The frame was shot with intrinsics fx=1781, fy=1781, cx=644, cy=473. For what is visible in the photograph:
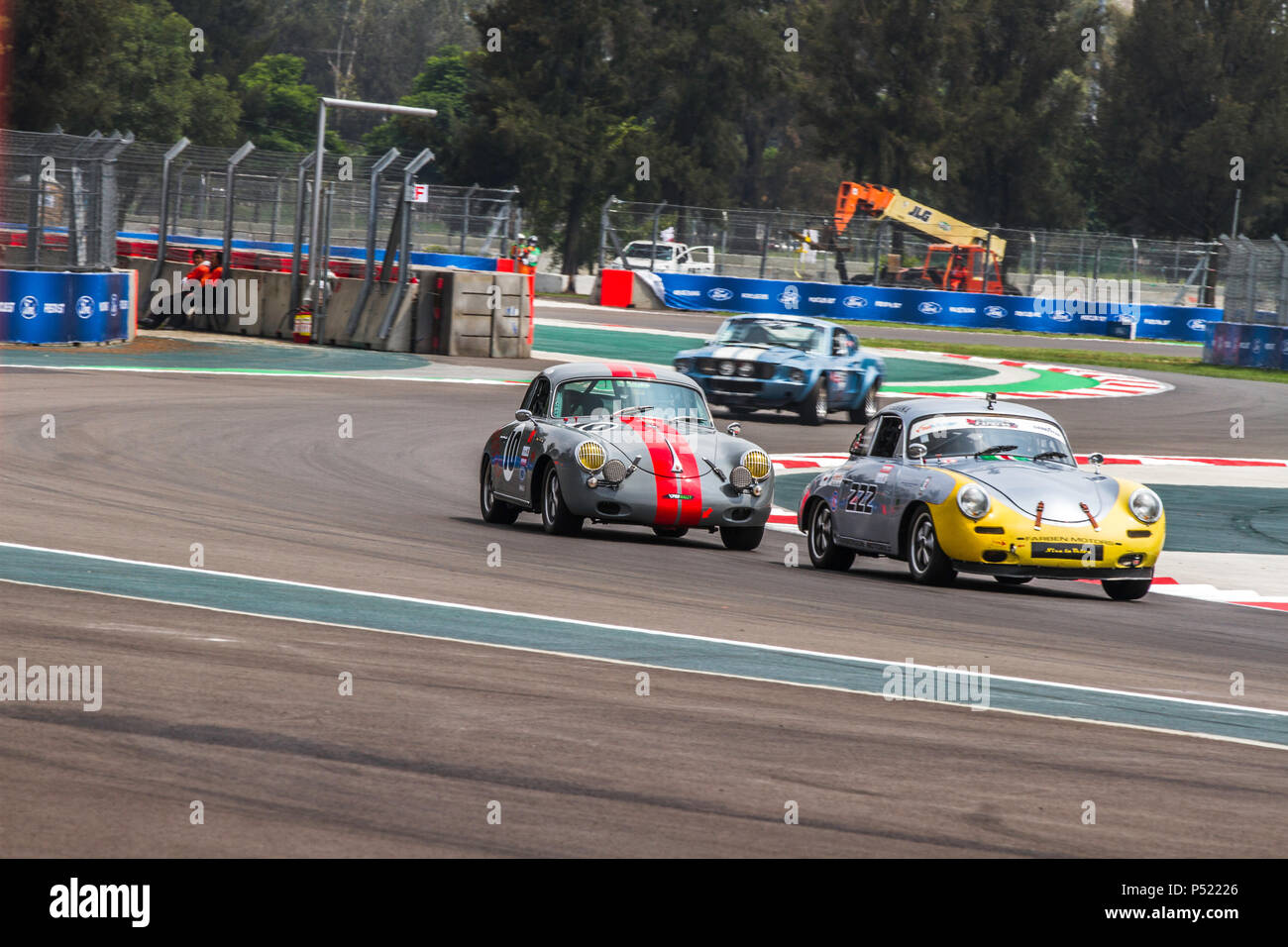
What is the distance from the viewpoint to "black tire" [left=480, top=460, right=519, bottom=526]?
14.1 m

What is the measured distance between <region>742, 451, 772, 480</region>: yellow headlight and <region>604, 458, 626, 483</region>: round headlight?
3.20ft

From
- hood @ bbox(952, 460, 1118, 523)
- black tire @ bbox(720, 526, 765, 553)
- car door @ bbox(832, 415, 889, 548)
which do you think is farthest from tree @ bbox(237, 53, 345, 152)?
hood @ bbox(952, 460, 1118, 523)

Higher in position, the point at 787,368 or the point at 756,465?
the point at 787,368

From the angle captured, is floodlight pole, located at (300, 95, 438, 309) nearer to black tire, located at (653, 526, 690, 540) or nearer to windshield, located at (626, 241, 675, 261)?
black tire, located at (653, 526, 690, 540)

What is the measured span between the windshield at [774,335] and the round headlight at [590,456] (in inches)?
457

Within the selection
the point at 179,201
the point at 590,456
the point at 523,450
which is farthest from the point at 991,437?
the point at 179,201

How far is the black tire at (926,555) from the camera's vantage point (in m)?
11.8

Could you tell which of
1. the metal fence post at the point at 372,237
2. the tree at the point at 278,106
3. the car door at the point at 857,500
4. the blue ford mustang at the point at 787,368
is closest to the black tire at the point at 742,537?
the car door at the point at 857,500

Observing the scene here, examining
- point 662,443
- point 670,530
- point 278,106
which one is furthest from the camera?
point 278,106

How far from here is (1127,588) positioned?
1199 cm

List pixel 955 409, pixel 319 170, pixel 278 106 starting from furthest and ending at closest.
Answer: pixel 278 106, pixel 319 170, pixel 955 409

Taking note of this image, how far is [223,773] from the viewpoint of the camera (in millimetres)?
5688

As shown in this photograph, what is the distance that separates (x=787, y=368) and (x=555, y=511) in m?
10.8

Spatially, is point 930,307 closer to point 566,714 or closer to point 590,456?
point 590,456
